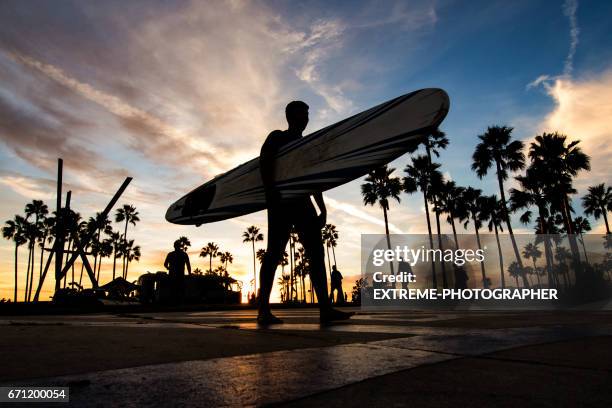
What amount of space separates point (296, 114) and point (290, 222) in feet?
3.70

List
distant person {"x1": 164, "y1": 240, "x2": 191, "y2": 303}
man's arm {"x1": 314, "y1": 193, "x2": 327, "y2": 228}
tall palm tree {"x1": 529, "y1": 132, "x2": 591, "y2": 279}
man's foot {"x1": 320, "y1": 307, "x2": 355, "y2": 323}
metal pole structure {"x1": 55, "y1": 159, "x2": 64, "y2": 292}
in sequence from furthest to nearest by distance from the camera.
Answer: tall palm tree {"x1": 529, "y1": 132, "x2": 591, "y2": 279} → metal pole structure {"x1": 55, "y1": 159, "x2": 64, "y2": 292} → distant person {"x1": 164, "y1": 240, "x2": 191, "y2": 303} → man's arm {"x1": 314, "y1": 193, "x2": 327, "y2": 228} → man's foot {"x1": 320, "y1": 307, "x2": 355, "y2": 323}

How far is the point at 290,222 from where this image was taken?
3.64 metres

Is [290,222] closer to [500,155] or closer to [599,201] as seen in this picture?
[500,155]

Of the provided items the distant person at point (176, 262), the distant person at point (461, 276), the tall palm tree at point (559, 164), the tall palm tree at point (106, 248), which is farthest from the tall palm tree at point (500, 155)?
the tall palm tree at point (106, 248)

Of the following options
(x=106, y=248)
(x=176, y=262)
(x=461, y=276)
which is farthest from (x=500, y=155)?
(x=106, y=248)

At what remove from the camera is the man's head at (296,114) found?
3.94m

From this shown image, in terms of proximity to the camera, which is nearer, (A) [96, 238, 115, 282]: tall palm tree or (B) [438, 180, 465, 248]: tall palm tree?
(B) [438, 180, 465, 248]: tall palm tree

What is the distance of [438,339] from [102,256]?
71419mm

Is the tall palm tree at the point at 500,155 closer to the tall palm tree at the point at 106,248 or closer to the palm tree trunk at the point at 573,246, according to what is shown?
the palm tree trunk at the point at 573,246

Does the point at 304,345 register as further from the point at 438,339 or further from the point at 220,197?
the point at 220,197

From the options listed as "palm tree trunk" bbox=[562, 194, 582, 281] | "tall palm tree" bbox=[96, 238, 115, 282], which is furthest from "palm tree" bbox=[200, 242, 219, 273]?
"palm tree trunk" bbox=[562, 194, 582, 281]

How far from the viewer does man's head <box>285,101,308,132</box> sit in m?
3.94

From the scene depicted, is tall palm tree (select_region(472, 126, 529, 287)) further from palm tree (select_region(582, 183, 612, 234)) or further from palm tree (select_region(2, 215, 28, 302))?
palm tree (select_region(2, 215, 28, 302))

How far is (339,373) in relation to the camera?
104 cm
